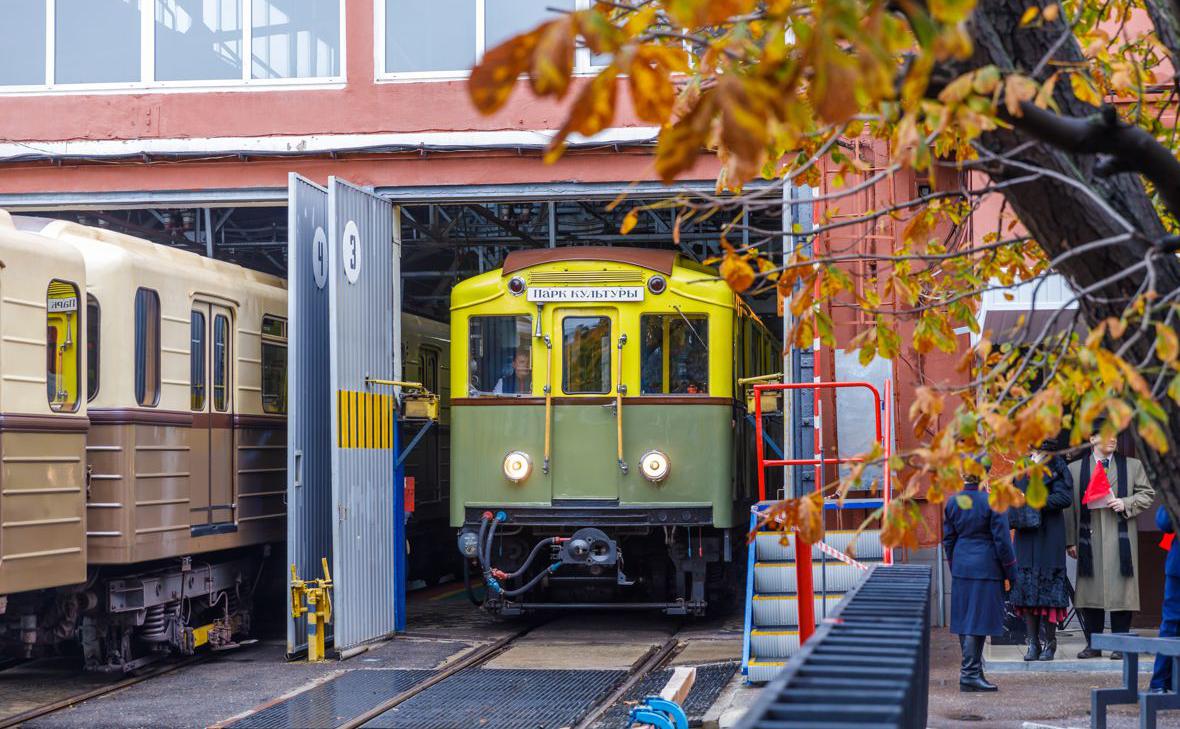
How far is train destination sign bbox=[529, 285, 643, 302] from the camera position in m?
13.7

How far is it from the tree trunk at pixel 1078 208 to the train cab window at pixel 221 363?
894 cm

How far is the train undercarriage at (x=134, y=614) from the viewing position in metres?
10.7

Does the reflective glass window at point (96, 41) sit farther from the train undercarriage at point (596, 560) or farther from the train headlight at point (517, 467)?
the train undercarriage at point (596, 560)

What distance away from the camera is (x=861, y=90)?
9.89ft

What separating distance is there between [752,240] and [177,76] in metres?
6.83

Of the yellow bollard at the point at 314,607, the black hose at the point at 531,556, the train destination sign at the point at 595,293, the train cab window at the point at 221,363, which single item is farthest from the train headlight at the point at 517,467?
the train cab window at the point at 221,363

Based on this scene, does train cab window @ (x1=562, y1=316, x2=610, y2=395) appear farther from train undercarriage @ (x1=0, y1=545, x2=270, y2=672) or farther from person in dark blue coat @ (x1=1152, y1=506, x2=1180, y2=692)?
person in dark blue coat @ (x1=1152, y1=506, x2=1180, y2=692)

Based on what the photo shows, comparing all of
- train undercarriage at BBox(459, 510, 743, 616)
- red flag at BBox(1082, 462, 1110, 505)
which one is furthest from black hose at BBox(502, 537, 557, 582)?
red flag at BBox(1082, 462, 1110, 505)

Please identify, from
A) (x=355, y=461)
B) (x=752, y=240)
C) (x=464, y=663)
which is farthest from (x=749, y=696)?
(x=752, y=240)

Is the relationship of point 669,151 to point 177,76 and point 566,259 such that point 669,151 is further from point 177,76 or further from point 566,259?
point 177,76

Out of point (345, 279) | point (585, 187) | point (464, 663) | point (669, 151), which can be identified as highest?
point (585, 187)

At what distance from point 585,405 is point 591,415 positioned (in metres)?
0.11

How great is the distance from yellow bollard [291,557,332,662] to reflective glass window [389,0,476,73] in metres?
4.77

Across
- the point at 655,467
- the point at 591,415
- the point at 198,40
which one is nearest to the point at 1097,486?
the point at 655,467
